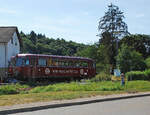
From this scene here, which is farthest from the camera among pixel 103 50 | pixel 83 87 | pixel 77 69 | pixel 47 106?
pixel 103 50

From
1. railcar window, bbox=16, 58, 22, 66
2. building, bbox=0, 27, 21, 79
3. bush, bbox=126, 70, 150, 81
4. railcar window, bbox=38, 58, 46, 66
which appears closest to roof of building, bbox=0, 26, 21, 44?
building, bbox=0, 27, 21, 79

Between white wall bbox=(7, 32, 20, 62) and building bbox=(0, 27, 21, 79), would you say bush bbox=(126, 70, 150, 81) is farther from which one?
white wall bbox=(7, 32, 20, 62)

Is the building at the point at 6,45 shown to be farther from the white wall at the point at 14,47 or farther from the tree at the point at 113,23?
the tree at the point at 113,23

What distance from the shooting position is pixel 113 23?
214 ft

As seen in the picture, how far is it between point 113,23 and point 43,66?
38382mm

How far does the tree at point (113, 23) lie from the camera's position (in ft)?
211

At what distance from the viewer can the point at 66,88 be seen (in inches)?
829

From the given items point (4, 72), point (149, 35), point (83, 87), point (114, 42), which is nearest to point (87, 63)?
point (4, 72)

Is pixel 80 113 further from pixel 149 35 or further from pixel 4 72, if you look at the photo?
pixel 149 35

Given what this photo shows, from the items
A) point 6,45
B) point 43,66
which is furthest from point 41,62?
point 6,45

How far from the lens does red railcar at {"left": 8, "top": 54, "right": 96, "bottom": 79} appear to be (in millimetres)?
29594

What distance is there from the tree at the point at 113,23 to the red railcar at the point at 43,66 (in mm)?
31201

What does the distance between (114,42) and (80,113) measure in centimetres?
5419

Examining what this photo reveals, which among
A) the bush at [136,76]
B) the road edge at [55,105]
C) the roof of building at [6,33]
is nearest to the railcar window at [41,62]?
the roof of building at [6,33]
